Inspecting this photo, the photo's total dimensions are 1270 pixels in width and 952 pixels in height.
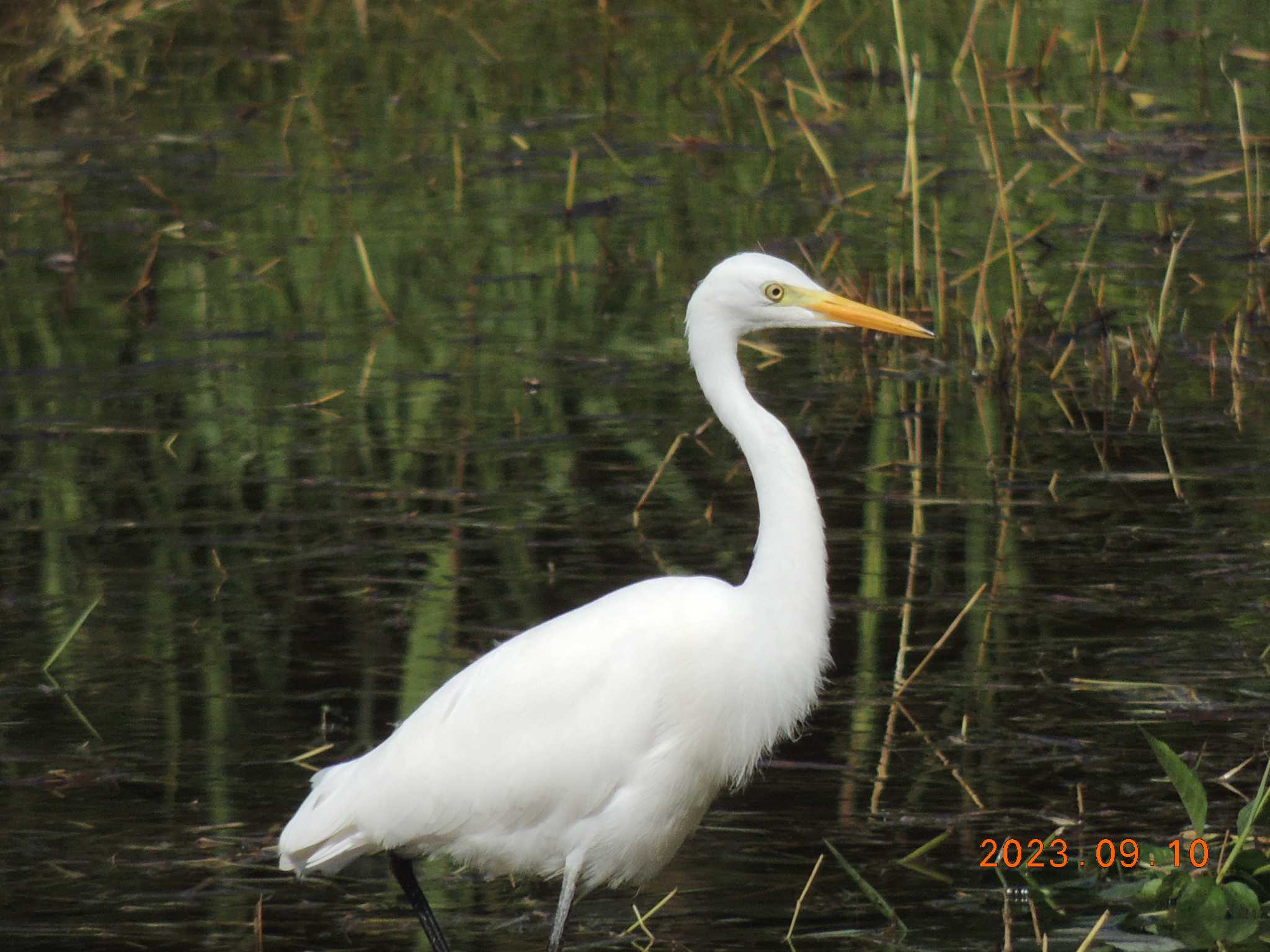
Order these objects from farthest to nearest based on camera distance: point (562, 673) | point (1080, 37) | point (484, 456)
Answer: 1. point (1080, 37)
2. point (484, 456)
3. point (562, 673)

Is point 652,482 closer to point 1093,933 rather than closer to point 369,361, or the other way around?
point 369,361

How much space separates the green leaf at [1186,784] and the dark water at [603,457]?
312mm

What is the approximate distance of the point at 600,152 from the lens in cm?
1079

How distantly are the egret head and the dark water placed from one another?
3.61ft

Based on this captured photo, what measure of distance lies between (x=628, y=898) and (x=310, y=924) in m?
0.71

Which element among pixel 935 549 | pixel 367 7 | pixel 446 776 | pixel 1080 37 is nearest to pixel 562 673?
pixel 446 776

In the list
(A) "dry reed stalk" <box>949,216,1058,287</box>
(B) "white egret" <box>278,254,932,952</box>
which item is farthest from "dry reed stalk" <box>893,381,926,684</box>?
(B) "white egret" <box>278,254,932,952</box>

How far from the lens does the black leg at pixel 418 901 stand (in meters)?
4.00

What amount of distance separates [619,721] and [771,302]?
35.2 inches

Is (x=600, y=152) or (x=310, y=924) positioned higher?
(x=600, y=152)

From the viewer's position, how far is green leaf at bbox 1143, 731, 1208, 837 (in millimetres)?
3883

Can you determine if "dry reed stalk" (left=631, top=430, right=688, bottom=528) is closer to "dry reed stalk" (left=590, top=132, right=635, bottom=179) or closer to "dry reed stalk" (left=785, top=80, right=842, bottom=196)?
"dry reed stalk" (left=785, top=80, right=842, bottom=196)

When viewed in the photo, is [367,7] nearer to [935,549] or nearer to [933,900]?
[935,549]

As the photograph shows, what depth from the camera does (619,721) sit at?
4035 millimetres
